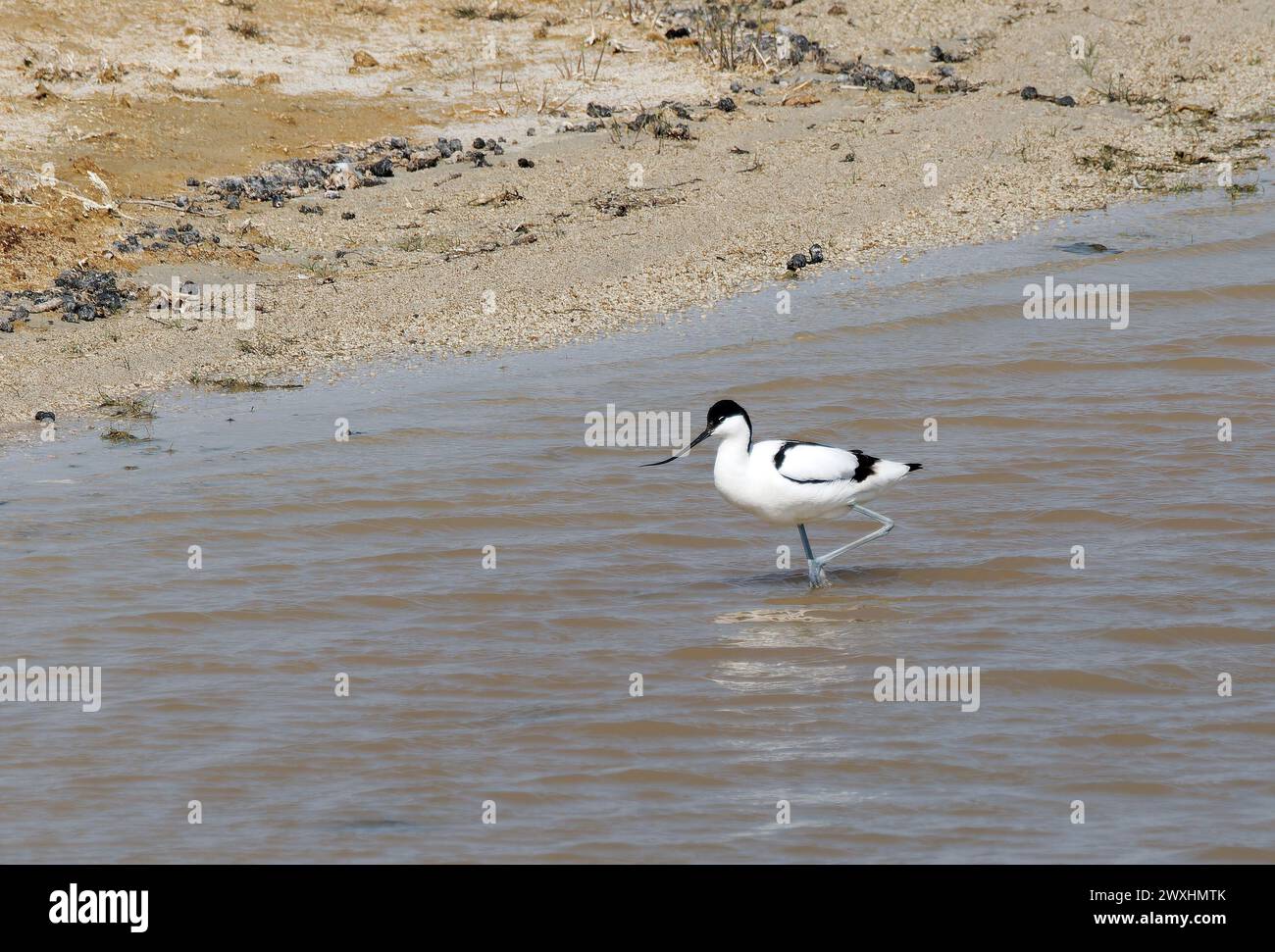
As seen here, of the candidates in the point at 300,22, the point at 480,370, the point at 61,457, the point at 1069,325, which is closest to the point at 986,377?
the point at 1069,325

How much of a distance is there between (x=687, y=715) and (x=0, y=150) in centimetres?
866

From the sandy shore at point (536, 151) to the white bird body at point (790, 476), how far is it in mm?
3308

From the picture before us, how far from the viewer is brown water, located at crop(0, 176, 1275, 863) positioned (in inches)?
195

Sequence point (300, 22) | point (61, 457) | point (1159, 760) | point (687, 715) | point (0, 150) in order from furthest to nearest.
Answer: point (300, 22) < point (0, 150) < point (61, 457) < point (687, 715) < point (1159, 760)

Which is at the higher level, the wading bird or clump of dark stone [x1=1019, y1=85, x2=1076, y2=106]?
clump of dark stone [x1=1019, y1=85, x2=1076, y2=106]

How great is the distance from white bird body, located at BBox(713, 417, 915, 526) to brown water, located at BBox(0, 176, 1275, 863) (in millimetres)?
365

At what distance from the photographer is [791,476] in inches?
277

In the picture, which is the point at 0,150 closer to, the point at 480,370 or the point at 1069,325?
the point at 480,370

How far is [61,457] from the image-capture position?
334 inches

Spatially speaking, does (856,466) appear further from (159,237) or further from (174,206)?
(174,206)

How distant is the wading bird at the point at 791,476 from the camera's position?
7016 millimetres

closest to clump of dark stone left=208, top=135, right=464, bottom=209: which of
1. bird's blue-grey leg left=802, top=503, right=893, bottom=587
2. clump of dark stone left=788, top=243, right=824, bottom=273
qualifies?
clump of dark stone left=788, top=243, right=824, bottom=273

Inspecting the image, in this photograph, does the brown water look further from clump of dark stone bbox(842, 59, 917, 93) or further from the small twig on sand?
clump of dark stone bbox(842, 59, 917, 93)

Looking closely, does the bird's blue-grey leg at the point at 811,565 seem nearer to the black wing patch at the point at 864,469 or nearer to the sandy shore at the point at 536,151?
the black wing patch at the point at 864,469
